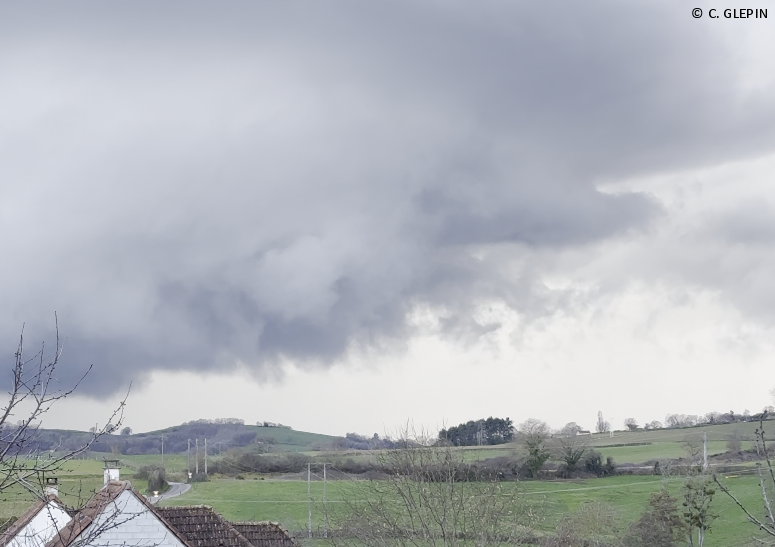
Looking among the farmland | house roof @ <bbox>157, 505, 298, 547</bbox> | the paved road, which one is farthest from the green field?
house roof @ <bbox>157, 505, 298, 547</bbox>

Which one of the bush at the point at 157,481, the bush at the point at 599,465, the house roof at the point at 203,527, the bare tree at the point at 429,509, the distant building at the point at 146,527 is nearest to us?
the bare tree at the point at 429,509

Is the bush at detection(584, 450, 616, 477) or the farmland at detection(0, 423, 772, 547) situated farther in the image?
the bush at detection(584, 450, 616, 477)

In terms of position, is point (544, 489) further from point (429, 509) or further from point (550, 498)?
point (429, 509)

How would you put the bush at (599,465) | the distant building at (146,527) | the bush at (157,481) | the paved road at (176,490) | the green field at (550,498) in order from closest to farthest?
1. the distant building at (146,527)
2. the green field at (550,498)
3. the paved road at (176,490)
4. the bush at (157,481)
5. the bush at (599,465)

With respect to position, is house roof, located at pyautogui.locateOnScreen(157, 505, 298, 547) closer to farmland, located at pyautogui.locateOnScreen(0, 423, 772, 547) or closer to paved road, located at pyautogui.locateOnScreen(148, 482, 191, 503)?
farmland, located at pyautogui.locateOnScreen(0, 423, 772, 547)

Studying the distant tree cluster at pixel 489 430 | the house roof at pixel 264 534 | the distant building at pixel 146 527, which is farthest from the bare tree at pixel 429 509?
the distant tree cluster at pixel 489 430

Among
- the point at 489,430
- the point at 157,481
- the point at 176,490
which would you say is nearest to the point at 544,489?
the point at 176,490

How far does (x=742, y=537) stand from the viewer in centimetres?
6450

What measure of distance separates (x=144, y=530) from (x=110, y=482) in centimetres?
300

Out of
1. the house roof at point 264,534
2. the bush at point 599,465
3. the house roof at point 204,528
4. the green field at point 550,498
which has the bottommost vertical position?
the green field at point 550,498

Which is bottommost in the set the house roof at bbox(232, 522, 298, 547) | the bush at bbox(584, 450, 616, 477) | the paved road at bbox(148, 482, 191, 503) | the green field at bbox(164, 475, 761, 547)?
the green field at bbox(164, 475, 761, 547)

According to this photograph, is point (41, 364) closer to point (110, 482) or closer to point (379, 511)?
point (379, 511)

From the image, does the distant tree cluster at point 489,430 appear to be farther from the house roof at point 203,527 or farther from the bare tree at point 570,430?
the house roof at point 203,527

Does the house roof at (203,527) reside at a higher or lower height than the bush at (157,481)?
higher
